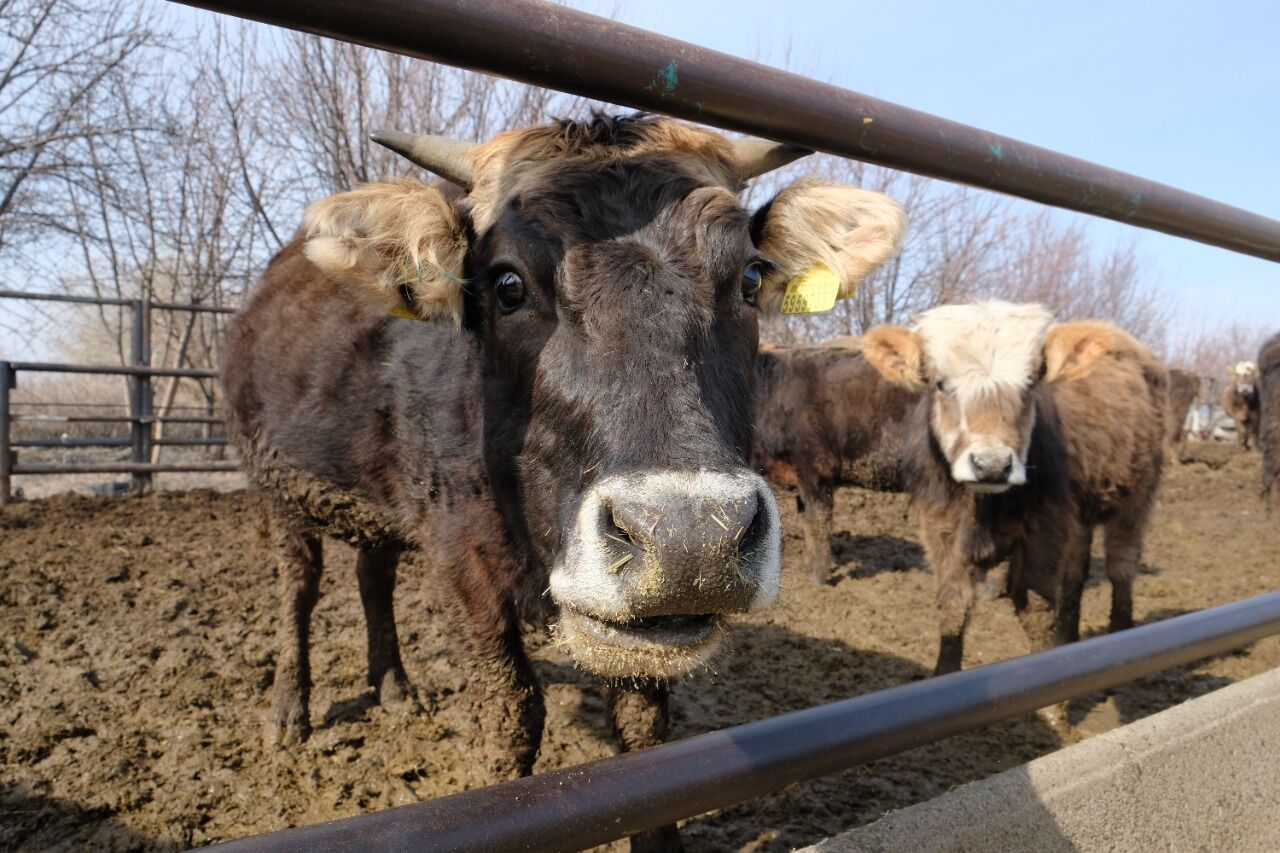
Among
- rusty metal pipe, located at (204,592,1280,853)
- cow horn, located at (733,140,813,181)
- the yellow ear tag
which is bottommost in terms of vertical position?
rusty metal pipe, located at (204,592,1280,853)

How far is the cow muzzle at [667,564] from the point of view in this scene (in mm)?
1378

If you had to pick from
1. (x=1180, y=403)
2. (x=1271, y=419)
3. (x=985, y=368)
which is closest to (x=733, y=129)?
(x=985, y=368)

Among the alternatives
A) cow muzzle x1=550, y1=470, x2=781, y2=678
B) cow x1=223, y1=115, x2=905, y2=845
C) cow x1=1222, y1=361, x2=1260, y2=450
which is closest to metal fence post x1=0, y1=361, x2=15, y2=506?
cow x1=223, y1=115, x2=905, y2=845

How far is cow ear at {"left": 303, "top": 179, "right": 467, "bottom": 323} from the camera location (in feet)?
6.92

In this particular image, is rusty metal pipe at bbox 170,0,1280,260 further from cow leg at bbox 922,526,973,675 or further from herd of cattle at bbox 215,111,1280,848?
cow leg at bbox 922,526,973,675

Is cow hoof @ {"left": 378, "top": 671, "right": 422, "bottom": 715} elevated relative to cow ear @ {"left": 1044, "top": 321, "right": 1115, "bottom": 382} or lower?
lower

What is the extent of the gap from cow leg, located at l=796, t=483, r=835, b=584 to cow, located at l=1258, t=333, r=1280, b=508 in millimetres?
4167

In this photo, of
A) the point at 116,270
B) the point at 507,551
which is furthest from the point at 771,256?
the point at 116,270

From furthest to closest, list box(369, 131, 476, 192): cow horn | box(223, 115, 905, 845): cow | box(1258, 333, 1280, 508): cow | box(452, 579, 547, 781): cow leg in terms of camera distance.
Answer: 1. box(1258, 333, 1280, 508): cow
2. box(452, 579, 547, 781): cow leg
3. box(369, 131, 476, 192): cow horn
4. box(223, 115, 905, 845): cow

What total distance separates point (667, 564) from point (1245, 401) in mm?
27290

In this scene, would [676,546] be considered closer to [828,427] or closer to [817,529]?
[817,529]

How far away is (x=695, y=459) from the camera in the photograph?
5.01ft

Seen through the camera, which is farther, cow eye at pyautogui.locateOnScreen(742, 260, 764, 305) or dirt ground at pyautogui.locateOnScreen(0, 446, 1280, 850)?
dirt ground at pyautogui.locateOnScreen(0, 446, 1280, 850)

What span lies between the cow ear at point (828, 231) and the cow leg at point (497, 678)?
141cm
